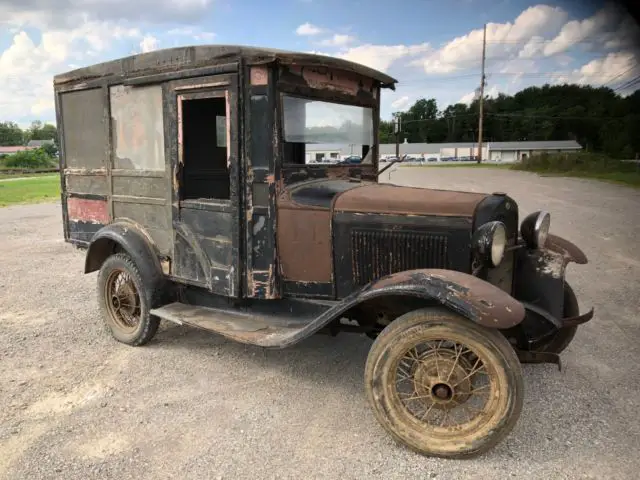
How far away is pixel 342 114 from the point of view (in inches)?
171

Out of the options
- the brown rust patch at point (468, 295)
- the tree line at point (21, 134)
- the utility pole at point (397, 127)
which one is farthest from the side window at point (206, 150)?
the tree line at point (21, 134)

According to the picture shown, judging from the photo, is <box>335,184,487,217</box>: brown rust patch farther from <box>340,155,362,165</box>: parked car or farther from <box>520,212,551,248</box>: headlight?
<box>340,155,362,165</box>: parked car

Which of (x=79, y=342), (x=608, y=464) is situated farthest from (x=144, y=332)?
(x=608, y=464)

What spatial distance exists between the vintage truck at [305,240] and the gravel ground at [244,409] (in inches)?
10.4

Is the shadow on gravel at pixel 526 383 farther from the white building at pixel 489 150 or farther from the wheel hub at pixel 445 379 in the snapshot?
Answer: the white building at pixel 489 150

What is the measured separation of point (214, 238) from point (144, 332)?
1.20 meters

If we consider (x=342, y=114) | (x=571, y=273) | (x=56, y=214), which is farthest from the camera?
(x=56, y=214)

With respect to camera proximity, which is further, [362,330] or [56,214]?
[56,214]

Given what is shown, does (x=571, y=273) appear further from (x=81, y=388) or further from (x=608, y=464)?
(x=81, y=388)

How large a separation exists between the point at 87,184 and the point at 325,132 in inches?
99.0

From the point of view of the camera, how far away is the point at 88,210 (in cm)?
512

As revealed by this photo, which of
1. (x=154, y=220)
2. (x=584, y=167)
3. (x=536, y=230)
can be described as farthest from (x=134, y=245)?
(x=584, y=167)

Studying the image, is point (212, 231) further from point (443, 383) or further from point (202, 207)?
point (443, 383)

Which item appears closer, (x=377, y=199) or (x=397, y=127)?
(x=377, y=199)
